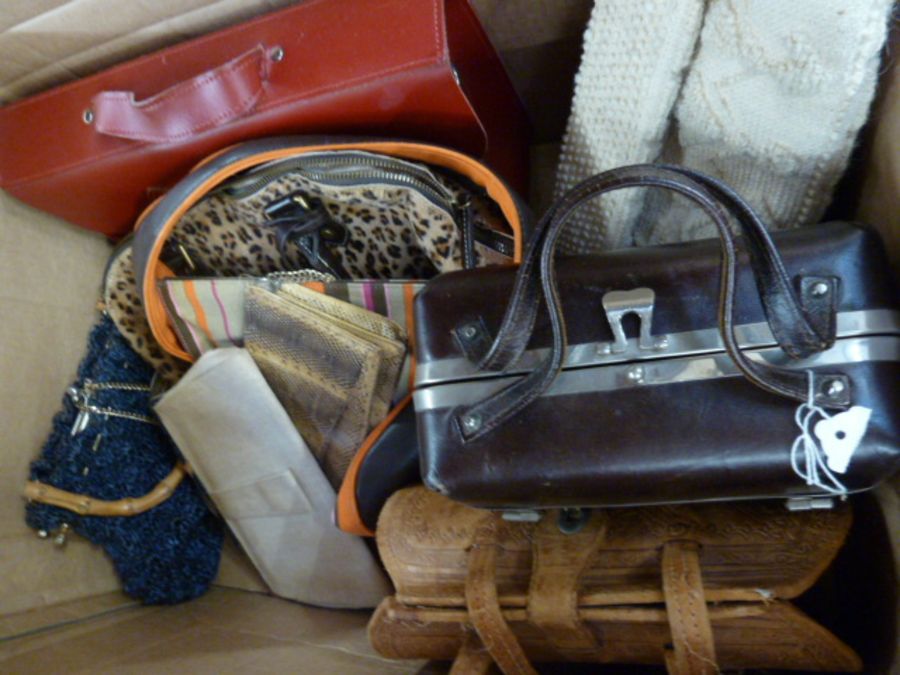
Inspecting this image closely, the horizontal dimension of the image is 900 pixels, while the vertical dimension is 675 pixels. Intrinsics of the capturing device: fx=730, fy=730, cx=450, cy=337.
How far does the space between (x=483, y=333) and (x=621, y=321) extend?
115 millimetres

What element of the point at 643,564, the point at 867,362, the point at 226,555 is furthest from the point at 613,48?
the point at 226,555

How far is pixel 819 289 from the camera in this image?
0.54 meters

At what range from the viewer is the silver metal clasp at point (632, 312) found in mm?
556

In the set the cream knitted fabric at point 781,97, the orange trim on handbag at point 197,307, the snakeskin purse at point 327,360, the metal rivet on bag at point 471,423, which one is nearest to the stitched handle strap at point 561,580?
the metal rivet on bag at point 471,423

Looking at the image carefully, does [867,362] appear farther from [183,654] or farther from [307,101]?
[183,654]

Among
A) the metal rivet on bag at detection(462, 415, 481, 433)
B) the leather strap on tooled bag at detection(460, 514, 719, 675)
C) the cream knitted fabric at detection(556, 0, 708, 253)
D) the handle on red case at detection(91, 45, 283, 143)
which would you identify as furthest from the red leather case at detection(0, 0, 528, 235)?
the leather strap on tooled bag at detection(460, 514, 719, 675)

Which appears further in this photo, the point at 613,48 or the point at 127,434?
the point at 127,434

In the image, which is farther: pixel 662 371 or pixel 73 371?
pixel 73 371

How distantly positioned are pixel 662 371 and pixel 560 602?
0.22 metres

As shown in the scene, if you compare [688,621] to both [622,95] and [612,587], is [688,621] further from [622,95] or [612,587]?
[622,95]

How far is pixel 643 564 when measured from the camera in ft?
2.13

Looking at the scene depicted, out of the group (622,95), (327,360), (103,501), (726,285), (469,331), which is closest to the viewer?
(726,285)

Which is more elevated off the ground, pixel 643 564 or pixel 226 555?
pixel 643 564

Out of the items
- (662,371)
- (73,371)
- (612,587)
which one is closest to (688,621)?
(612,587)
